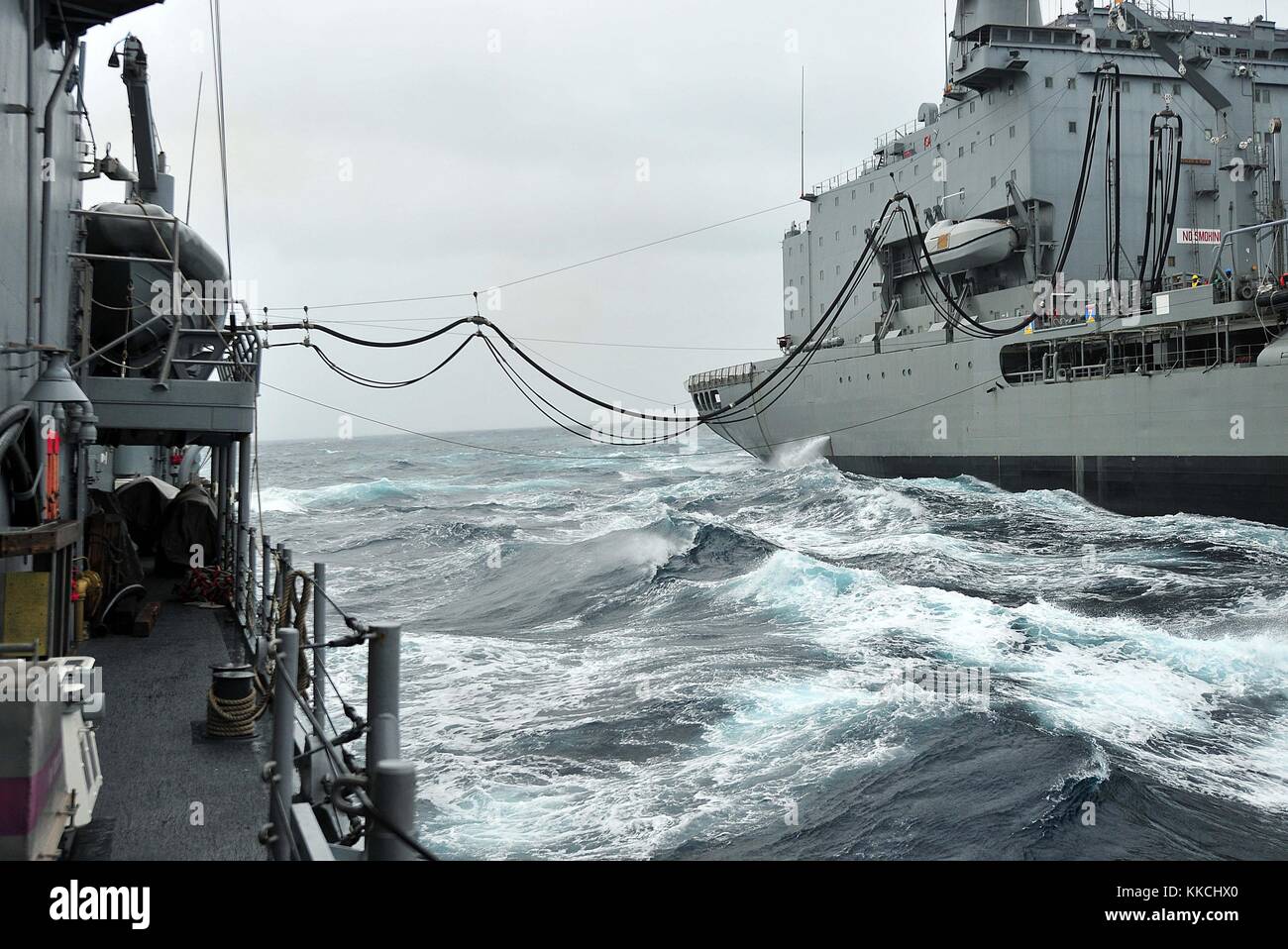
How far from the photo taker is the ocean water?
7.64 metres

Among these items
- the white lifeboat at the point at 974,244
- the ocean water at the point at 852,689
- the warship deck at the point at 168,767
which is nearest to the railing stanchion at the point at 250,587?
the warship deck at the point at 168,767

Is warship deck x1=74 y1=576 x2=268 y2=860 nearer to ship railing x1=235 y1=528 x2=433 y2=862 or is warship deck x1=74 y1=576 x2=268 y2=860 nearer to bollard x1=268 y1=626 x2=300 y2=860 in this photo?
ship railing x1=235 y1=528 x2=433 y2=862

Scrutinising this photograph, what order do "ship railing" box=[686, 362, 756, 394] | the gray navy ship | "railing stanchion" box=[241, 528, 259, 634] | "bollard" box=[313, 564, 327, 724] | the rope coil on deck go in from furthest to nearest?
1. "ship railing" box=[686, 362, 756, 394]
2. "railing stanchion" box=[241, 528, 259, 634]
3. the rope coil on deck
4. "bollard" box=[313, 564, 327, 724]
5. the gray navy ship

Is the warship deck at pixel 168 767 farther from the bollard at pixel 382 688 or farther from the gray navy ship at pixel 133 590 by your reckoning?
the bollard at pixel 382 688

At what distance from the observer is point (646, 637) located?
1448 centimetres

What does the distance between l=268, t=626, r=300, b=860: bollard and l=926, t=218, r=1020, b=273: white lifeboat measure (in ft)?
99.3

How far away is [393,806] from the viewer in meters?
2.28

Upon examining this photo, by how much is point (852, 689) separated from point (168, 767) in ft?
24.8

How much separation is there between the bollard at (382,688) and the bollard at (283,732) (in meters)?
0.81

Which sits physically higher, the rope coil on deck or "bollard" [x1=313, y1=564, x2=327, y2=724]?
"bollard" [x1=313, y1=564, x2=327, y2=724]

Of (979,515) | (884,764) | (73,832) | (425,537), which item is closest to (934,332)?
(979,515)

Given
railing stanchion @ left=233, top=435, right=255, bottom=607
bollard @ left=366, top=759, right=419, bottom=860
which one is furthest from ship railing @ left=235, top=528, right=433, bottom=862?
railing stanchion @ left=233, top=435, right=255, bottom=607

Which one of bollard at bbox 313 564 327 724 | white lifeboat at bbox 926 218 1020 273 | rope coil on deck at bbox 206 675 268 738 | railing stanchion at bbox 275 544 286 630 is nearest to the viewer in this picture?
bollard at bbox 313 564 327 724
